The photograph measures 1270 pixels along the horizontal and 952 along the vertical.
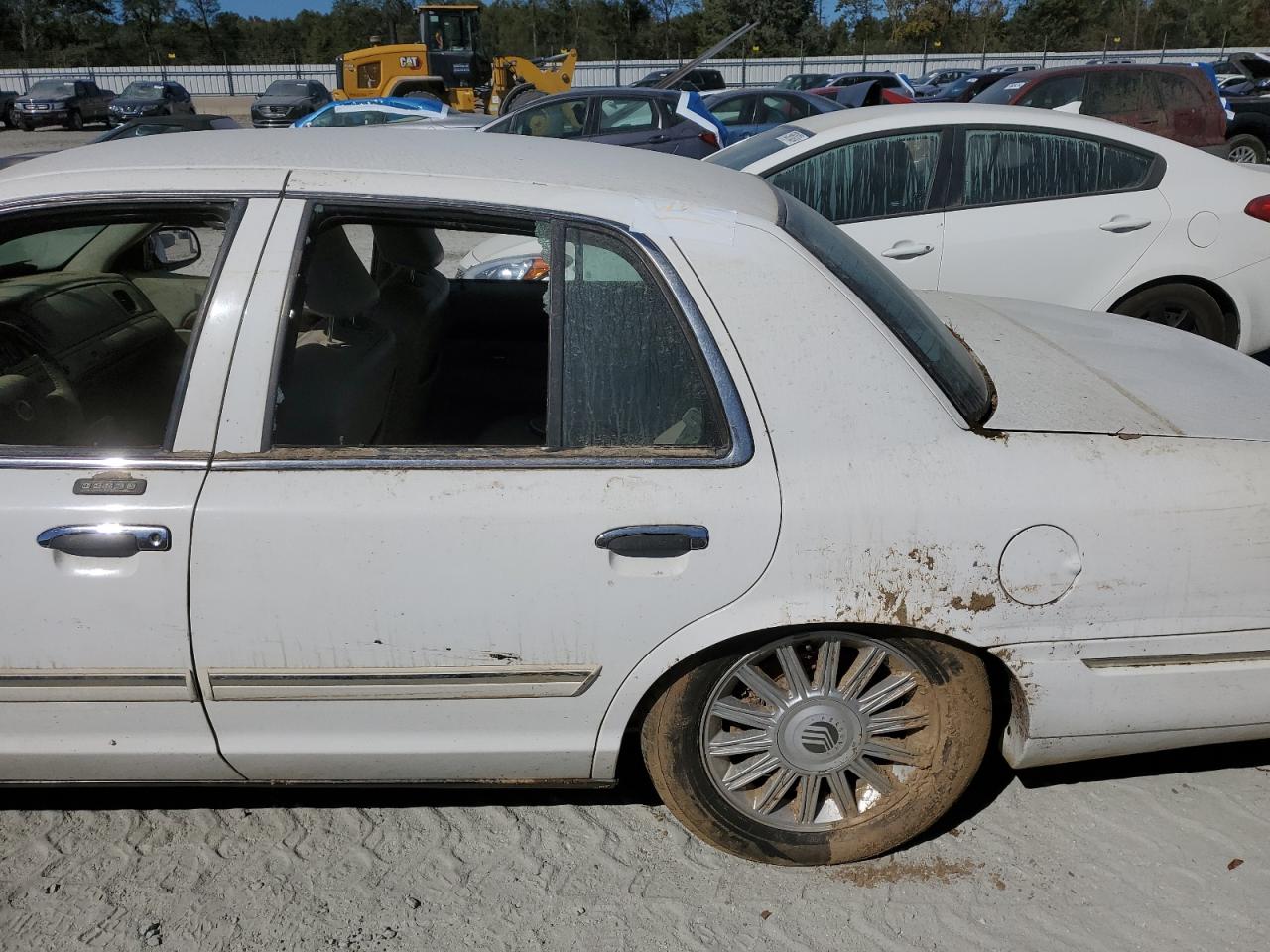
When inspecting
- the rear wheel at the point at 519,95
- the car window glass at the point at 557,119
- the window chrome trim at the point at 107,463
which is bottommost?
the window chrome trim at the point at 107,463

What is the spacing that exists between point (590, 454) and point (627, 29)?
63.0 m

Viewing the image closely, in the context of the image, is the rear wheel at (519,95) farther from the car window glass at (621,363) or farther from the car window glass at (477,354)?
the car window glass at (621,363)

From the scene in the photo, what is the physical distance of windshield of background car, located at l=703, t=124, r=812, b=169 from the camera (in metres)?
5.71

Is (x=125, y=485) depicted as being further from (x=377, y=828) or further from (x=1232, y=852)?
(x=1232, y=852)

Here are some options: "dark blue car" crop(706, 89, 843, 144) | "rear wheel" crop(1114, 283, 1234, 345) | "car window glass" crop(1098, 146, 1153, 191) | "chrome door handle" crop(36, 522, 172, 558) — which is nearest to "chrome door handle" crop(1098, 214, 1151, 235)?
"car window glass" crop(1098, 146, 1153, 191)

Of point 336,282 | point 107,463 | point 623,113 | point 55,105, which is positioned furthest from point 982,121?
point 55,105

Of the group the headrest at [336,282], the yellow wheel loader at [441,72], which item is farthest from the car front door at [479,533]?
the yellow wheel loader at [441,72]

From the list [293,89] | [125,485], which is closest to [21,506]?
[125,485]

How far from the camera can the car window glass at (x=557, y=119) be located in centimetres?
1295

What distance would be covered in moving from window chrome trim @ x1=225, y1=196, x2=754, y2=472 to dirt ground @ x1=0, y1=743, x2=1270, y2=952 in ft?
3.37

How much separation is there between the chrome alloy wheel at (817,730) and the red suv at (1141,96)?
9.19 m

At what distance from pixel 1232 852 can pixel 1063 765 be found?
468 mm

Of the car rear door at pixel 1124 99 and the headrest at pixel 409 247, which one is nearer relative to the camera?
the headrest at pixel 409 247

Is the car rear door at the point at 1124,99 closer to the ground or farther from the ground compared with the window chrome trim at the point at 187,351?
farther from the ground
